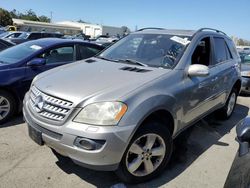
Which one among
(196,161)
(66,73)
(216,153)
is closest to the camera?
(66,73)

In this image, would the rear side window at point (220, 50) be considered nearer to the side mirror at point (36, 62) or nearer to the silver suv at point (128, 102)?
the silver suv at point (128, 102)

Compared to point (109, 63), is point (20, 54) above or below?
below

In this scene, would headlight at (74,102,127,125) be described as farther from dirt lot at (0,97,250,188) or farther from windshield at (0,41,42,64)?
windshield at (0,41,42,64)

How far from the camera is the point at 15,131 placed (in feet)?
14.8

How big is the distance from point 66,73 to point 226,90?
9.97 feet

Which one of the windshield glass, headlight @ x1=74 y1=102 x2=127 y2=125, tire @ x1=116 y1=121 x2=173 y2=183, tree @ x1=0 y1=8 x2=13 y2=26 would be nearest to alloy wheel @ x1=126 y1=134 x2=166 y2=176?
tire @ x1=116 y1=121 x2=173 y2=183

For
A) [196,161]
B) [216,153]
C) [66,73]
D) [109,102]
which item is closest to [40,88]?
[66,73]

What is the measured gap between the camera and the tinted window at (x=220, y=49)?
188 inches

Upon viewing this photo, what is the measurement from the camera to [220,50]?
196 inches

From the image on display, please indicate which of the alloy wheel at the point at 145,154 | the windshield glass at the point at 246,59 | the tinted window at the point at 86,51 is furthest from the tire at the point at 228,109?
the windshield glass at the point at 246,59

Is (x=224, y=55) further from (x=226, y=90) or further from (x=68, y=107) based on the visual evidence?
Answer: (x=68, y=107)

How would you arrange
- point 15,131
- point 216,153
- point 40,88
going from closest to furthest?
point 40,88 < point 216,153 < point 15,131

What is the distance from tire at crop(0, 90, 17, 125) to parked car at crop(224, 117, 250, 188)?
3.88 meters

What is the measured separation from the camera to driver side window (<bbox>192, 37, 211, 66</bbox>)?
13.6 feet
